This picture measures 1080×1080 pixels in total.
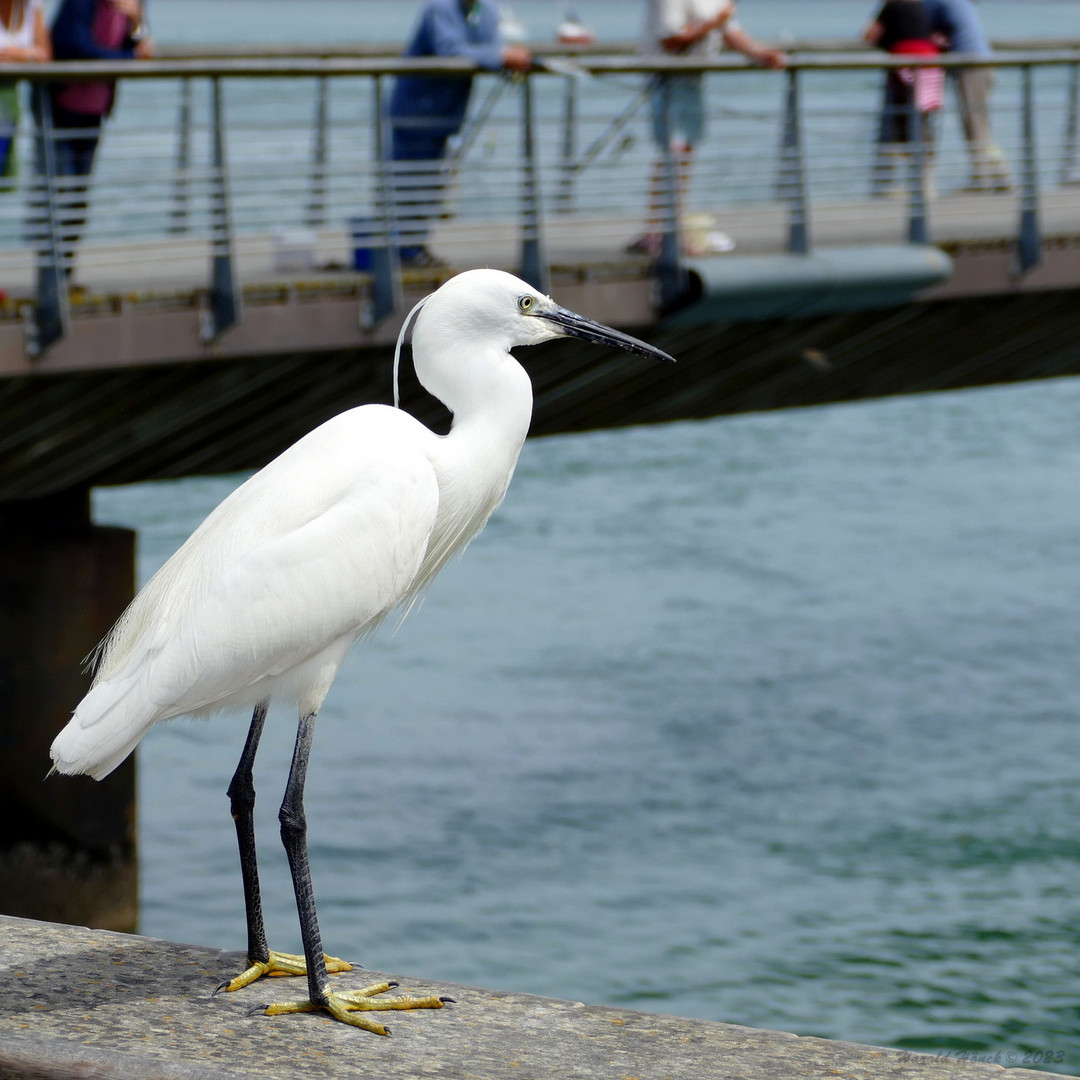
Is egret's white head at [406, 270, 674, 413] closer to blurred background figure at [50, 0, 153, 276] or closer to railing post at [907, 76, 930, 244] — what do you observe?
blurred background figure at [50, 0, 153, 276]

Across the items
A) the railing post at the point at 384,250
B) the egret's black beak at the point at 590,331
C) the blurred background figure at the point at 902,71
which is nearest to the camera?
the egret's black beak at the point at 590,331

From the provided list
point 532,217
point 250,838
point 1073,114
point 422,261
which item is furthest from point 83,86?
point 1073,114

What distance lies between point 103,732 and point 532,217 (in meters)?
5.43

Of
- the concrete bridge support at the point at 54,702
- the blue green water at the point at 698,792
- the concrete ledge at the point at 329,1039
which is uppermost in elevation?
the concrete ledge at the point at 329,1039

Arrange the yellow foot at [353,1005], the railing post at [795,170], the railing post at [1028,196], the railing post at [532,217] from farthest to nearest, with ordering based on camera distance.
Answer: the railing post at [1028,196] < the railing post at [795,170] < the railing post at [532,217] < the yellow foot at [353,1005]

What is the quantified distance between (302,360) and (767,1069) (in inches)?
216

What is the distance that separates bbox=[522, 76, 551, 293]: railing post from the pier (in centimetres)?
2

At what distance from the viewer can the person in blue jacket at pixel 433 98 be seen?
27.5 ft

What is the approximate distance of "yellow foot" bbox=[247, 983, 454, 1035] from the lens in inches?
143

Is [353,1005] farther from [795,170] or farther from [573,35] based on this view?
[573,35]

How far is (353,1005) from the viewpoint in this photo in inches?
145

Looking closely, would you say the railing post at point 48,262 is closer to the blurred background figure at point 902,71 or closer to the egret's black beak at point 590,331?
the egret's black beak at point 590,331

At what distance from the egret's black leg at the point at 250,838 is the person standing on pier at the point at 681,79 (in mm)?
5407

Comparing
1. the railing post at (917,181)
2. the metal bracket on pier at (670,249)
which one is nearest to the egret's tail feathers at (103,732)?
the metal bracket on pier at (670,249)
